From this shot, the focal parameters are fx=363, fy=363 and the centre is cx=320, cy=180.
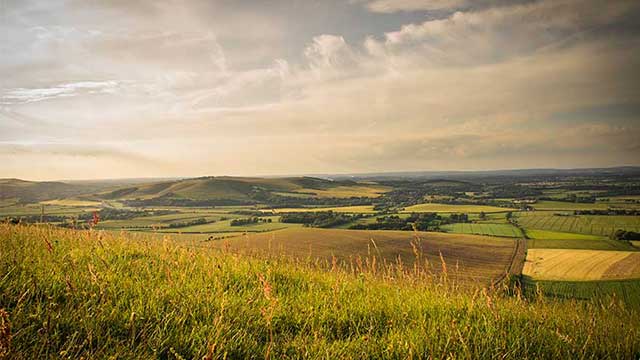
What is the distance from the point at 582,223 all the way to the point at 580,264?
31149mm

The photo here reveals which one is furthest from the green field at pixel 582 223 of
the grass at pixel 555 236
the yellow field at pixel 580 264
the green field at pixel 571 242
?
the yellow field at pixel 580 264

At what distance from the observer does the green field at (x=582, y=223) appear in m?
59.4

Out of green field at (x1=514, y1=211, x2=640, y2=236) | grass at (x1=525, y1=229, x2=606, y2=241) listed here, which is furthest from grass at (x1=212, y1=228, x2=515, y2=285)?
green field at (x1=514, y1=211, x2=640, y2=236)

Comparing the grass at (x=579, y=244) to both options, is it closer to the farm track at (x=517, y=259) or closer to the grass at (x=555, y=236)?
the farm track at (x=517, y=259)

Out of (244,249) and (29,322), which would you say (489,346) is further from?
(244,249)

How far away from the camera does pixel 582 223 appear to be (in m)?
66.0

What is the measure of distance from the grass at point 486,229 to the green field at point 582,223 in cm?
436

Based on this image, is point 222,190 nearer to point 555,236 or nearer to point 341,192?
point 341,192

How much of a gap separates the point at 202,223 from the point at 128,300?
6610 cm

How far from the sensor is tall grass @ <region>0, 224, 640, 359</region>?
323cm

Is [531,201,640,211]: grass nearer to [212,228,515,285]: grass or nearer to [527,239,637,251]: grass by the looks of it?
[527,239,637,251]: grass

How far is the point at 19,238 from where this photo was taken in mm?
6426

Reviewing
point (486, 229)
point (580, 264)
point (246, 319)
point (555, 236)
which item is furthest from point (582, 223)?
point (246, 319)

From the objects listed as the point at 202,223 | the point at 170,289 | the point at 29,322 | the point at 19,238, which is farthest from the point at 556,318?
the point at 202,223
